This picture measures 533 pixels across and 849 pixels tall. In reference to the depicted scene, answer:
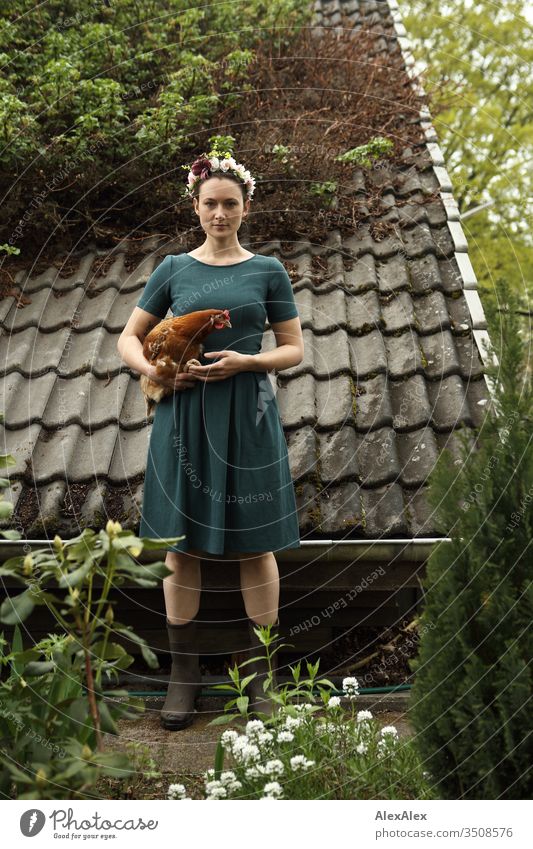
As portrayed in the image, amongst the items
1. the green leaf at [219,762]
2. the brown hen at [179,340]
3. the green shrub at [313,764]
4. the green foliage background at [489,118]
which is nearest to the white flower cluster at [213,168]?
the brown hen at [179,340]

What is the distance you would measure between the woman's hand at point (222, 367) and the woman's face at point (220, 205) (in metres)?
0.41

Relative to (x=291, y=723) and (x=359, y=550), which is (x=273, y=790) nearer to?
(x=291, y=723)

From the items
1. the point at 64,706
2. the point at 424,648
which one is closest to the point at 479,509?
the point at 424,648

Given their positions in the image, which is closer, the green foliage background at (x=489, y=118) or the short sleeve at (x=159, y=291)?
the short sleeve at (x=159, y=291)

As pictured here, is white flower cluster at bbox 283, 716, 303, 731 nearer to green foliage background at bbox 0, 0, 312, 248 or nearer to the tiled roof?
the tiled roof

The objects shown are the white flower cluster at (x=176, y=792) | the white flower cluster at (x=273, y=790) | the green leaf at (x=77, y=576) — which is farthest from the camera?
the white flower cluster at (x=176, y=792)

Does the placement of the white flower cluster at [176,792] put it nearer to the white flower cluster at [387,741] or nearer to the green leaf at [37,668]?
the green leaf at [37,668]

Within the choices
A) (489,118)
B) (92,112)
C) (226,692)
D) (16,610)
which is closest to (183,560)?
(226,692)

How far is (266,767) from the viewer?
206cm

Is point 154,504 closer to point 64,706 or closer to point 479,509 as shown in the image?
point 64,706

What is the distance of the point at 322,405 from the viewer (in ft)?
11.4

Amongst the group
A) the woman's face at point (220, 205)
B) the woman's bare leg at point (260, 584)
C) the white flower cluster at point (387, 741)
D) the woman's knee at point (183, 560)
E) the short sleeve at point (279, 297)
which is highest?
the woman's face at point (220, 205)

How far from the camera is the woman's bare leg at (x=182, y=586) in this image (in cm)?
282

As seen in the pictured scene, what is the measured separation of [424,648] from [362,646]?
1.53m
